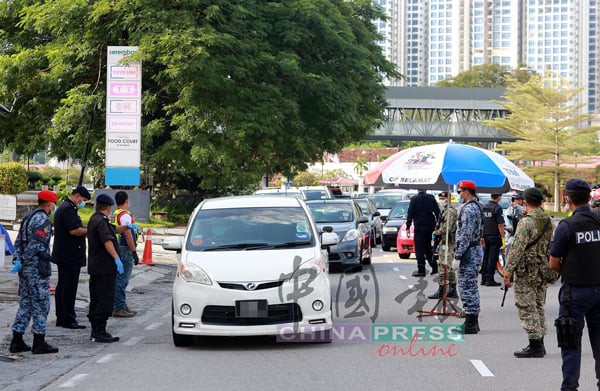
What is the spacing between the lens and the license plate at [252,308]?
10.1 metres

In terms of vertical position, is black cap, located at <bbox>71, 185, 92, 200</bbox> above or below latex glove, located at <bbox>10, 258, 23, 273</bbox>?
above

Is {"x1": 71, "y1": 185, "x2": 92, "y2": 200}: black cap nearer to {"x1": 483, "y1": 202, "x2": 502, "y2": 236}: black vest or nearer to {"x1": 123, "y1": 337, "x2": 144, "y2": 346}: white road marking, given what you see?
{"x1": 123, "y1": 337, "x2": 144, "y2": 346}: white road marking

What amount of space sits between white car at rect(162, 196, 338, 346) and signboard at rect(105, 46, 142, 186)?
1570 centimetres

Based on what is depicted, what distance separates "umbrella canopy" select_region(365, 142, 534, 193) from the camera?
42.7 ft

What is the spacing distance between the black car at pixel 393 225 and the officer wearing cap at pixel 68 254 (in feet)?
51.4

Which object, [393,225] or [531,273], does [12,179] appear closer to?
[393,225]

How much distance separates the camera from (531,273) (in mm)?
9812

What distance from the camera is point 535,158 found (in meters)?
74.3

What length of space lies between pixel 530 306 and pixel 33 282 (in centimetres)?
539

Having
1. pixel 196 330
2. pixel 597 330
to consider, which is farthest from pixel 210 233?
pixel 597 330

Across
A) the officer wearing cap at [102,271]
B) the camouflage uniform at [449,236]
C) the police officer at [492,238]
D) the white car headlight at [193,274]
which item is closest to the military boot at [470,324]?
the camouflage uniform at [449,236]

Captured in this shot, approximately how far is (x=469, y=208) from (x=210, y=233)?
3257 millimetres

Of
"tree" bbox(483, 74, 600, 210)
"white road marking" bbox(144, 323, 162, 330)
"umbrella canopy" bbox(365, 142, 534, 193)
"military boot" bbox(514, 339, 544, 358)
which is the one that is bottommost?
"white road marking" bbox(144, 323, 162, 330)

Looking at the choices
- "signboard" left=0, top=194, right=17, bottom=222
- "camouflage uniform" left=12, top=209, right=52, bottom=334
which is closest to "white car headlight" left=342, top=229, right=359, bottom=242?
"signboard" left=0, top=194, right=17, bottom=222
